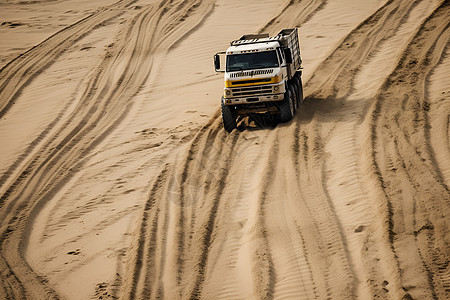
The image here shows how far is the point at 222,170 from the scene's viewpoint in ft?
48.2

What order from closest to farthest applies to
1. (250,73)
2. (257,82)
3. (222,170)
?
1. (222,170)
2. (257,82)
3. (250,73)

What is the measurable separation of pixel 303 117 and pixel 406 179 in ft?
17.1

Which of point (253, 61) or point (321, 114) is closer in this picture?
point (253, 61)

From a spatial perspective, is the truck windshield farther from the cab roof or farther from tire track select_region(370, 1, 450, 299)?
tire track select_region(370, 1, 450, 299)

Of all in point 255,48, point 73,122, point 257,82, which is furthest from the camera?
point 73,122

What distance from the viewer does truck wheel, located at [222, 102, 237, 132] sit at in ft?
55.2

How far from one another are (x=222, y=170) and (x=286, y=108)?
124 inches

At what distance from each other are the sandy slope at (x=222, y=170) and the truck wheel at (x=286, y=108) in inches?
12.7

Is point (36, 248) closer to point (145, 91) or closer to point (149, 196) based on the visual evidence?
point (149, 196)

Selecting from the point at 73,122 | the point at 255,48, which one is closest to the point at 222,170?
the point at 255,48

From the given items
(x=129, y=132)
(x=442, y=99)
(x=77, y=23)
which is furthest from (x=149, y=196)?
(x=77, y=23)

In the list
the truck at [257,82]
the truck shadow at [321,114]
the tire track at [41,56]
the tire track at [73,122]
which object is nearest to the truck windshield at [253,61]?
the truck at [257,82]

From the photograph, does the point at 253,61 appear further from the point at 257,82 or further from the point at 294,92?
the point at 294,92

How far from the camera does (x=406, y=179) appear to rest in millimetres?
12758
